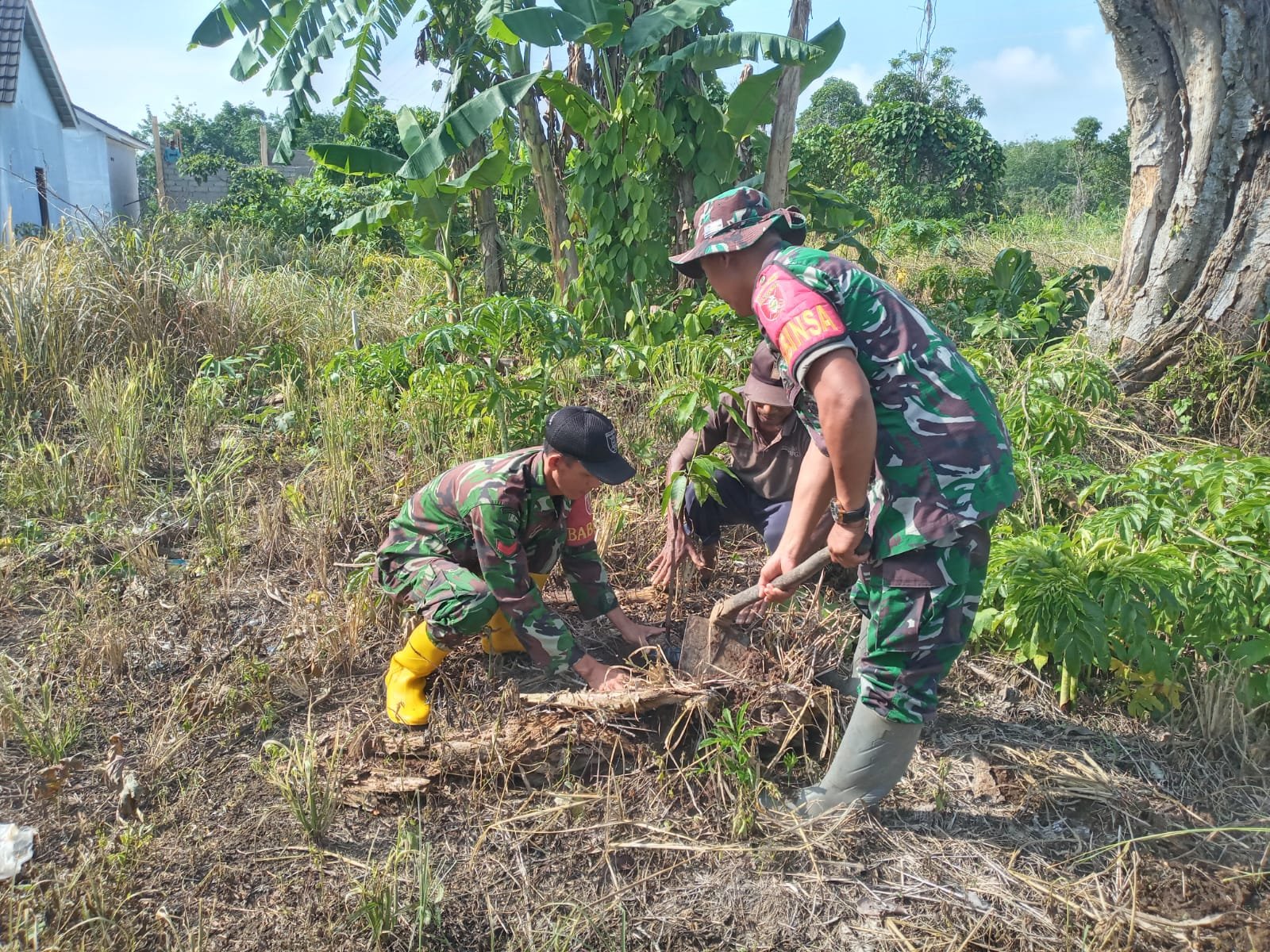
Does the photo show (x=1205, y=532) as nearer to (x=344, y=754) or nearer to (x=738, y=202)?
(x=738, y=202)

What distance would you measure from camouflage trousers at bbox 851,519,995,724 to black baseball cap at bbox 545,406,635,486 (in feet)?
2.56

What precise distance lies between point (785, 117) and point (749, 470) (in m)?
3.38

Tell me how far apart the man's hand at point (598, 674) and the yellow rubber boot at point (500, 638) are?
0.36 m

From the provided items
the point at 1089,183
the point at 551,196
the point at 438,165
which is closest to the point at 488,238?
the point at 551,196

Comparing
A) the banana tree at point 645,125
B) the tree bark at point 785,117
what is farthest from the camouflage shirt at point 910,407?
the tree bark at point 785,117

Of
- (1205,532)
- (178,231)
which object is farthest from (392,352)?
(178,231)

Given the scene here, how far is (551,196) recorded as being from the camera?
644cm

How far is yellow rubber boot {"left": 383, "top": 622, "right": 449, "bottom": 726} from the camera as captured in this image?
2869 millimetres

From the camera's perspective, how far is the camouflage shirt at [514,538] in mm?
2729

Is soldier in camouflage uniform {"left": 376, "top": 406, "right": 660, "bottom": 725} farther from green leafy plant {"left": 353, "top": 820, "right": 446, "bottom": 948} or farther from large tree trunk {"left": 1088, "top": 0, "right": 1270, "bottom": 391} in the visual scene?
large tree trunk {"left": 1088, "top": 0, "right": 1270, "bottom": 391}

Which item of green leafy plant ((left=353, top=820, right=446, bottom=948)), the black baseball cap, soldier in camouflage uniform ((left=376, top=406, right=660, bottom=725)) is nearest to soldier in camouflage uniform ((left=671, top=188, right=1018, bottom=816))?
the black baseball cap

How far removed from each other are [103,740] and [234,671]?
0.43 metres

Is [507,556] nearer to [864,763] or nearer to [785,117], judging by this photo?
[864,763]

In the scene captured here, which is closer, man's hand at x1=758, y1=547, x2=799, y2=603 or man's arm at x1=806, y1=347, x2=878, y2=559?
man's arm at x1=806, y1=347, x2=878, y2=559
